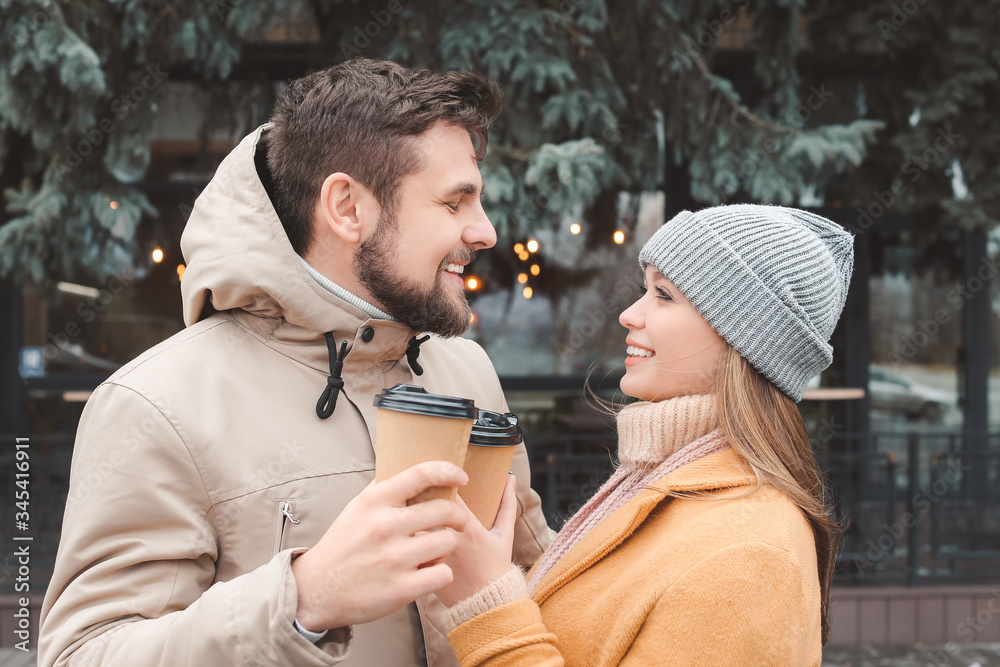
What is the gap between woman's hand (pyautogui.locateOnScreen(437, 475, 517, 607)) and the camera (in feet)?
4.41

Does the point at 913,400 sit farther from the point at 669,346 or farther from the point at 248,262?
the point at 248,262

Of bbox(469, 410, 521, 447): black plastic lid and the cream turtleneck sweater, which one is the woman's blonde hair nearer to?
the cream turtleneck sweater

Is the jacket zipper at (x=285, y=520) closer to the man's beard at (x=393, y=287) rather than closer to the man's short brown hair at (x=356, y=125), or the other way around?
the man's beard at (x=393, y=287)

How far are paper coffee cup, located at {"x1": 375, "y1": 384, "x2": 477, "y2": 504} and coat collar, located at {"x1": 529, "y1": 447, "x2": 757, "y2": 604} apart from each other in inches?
24.8

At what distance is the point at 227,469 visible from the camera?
1454 millimetres

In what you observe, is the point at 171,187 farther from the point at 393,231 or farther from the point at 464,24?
the point at 393,231

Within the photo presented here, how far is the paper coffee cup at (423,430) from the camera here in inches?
43.1

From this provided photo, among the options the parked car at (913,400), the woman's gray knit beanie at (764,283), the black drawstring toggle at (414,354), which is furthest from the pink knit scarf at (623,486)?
the parked car at (913,400)

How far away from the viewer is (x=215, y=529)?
1458 mm

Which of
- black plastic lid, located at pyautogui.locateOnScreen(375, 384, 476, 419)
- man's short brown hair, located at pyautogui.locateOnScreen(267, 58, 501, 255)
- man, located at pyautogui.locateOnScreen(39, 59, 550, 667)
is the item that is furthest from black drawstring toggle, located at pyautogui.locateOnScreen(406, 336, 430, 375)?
black plastic lid, located at pyautogui.locateOnScreen(375, 384, 476, 419)

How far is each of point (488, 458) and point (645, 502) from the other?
52cm

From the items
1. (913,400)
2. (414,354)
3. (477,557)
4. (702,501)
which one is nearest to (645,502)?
(702,501)

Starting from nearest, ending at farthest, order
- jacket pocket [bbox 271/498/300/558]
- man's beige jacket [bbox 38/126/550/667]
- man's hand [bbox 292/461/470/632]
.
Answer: man's hand [bbox 292/461/470/632] < man's beige jacket [bbox 38/126/550/667] < jacket pocket [bbox 271/498/300/558]

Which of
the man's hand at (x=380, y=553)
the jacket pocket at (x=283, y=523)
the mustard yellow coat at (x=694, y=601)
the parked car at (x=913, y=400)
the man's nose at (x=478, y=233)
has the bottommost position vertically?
the parked car at (x=913, y=400)
